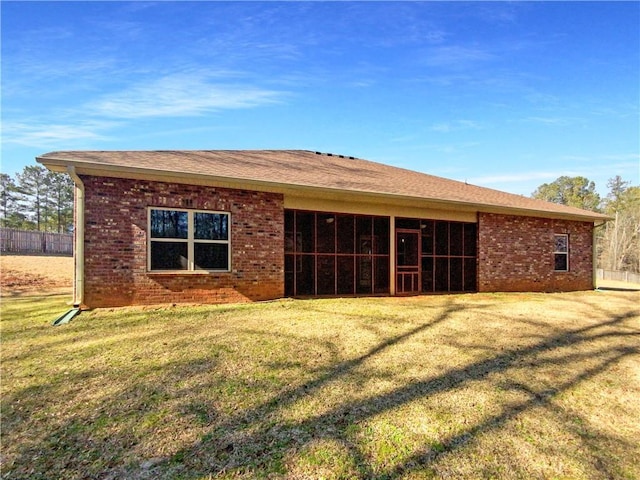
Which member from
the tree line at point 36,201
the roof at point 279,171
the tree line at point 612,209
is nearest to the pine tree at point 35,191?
the tree line at point 36,201

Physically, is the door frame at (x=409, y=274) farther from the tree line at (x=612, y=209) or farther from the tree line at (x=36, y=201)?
the tree line at (x=36, y=201)

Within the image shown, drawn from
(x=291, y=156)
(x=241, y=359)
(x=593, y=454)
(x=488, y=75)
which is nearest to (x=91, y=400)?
(x=241, y=359)

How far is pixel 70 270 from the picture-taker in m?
16.4

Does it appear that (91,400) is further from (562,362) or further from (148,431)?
(562,362)

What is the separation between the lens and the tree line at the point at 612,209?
122ft

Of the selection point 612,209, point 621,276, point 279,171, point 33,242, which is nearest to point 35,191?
point 33,242

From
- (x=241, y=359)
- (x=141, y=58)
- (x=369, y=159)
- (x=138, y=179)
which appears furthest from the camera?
Answer: (x=369, y=159)

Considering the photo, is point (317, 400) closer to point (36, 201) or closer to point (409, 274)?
point (409, 274)

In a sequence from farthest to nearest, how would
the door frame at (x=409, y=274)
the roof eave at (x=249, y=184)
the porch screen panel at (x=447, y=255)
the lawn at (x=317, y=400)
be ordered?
the porch screen panel at (x=447, y=255) → the door frame at (x=409, y=274) → the roof eave at (x=249, y=184) → the lawn at (x=317, y=400)

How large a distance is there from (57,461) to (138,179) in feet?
19.4

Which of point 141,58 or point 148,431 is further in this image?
point 141,58

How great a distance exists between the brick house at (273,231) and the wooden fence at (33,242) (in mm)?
17353

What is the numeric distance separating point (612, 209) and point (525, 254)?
47.8m

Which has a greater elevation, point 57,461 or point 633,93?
point 633,93
